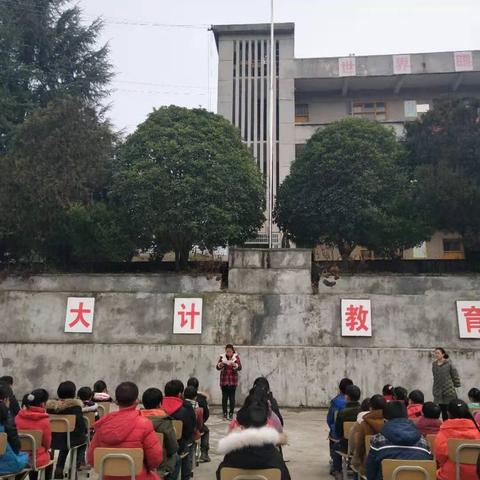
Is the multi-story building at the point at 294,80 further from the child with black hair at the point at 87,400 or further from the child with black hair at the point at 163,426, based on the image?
the child with black hair at the point at 163,426

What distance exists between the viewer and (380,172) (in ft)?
45.6

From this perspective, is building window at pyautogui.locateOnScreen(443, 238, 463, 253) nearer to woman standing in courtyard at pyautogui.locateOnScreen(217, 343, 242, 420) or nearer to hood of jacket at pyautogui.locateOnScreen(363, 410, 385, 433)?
woman standing in courtyard at pyautogui.locateOnScreen(217, 343, 242, 420)

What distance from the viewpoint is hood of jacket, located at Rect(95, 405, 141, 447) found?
3.54m

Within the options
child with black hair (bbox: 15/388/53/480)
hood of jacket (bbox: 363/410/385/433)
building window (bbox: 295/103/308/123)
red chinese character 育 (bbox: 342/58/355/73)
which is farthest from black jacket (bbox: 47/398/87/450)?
building window (bbox: 295/103/308/123)

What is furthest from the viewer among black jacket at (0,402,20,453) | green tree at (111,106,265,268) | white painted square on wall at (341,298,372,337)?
green tree at (111,106,265,268)

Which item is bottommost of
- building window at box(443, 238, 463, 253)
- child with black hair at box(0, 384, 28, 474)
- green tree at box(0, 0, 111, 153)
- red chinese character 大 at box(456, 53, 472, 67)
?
child with black hair at box(0, 384, 28, 474)

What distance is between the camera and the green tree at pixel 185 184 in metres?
12.4

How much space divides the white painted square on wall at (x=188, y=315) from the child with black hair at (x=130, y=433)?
7.69m

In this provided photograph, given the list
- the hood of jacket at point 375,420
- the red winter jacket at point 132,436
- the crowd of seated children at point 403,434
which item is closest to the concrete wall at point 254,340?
the crowd of seated children at point 403,434

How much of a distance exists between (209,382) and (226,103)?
13.8 metres

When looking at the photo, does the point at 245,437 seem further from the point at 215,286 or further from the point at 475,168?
the point at 475,168

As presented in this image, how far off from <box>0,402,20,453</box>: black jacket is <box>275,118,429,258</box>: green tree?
1089 cm

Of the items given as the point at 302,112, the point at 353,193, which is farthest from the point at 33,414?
the point at 302,112

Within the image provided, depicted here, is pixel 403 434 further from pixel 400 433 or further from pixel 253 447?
pixel 253 447
